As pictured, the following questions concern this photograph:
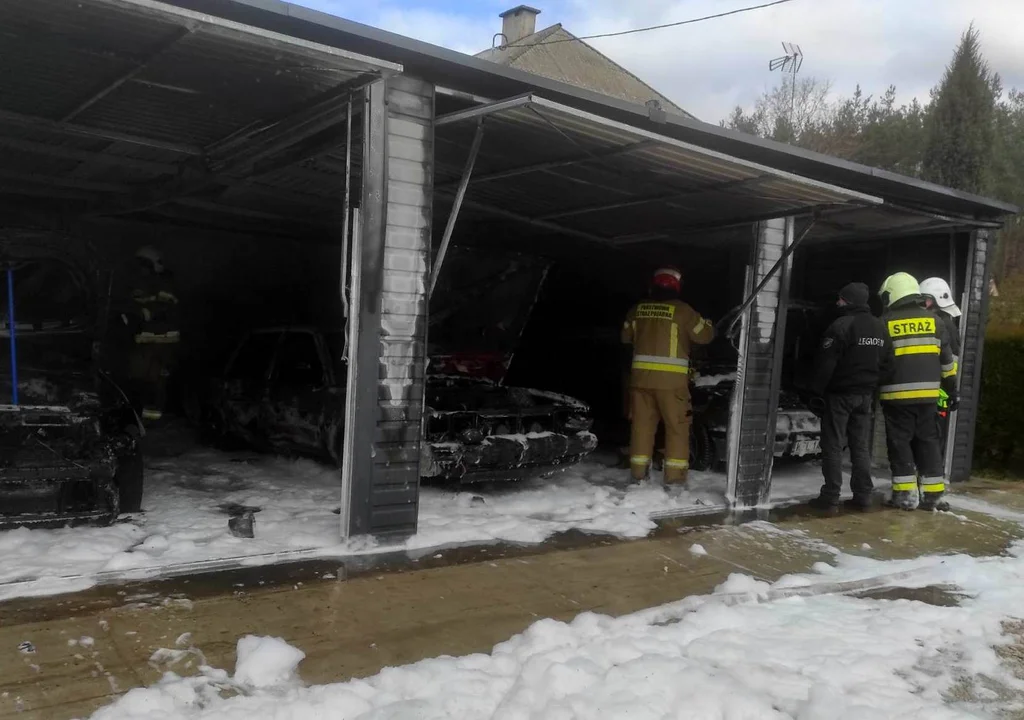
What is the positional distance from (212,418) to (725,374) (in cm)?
518

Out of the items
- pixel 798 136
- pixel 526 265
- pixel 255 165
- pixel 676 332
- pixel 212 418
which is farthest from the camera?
pixel 798 136

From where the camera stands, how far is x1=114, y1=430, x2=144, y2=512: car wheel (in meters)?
5.04

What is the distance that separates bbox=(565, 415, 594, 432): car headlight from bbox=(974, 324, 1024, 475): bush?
5471 mm

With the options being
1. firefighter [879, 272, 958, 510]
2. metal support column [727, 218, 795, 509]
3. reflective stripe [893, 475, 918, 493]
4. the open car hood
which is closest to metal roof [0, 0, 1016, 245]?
metal support column [727, 218, 795, 509]

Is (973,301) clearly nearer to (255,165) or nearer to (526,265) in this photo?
(526,265)

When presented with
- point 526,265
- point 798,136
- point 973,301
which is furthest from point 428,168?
point 798,136

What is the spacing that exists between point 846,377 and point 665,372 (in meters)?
1.51

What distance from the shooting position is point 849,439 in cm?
689

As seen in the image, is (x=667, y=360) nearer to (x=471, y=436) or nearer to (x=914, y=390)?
(x=471, y=436)

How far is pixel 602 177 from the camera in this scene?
602cm

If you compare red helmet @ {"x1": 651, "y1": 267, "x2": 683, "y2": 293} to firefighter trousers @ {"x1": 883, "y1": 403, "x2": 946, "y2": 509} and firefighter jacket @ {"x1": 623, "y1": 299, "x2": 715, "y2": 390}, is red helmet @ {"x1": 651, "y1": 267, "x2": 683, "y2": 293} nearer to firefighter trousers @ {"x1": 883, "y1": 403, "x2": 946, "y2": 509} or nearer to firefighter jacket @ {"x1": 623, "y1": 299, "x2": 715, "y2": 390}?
firefighter jacket @ {"x1": 623, "y1": 299, "x2": 715, "y2": 390}

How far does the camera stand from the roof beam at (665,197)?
221 inches

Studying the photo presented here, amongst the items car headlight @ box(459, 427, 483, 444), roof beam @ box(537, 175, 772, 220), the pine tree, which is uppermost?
the pine tree

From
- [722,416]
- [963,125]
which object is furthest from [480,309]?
[963,125]
